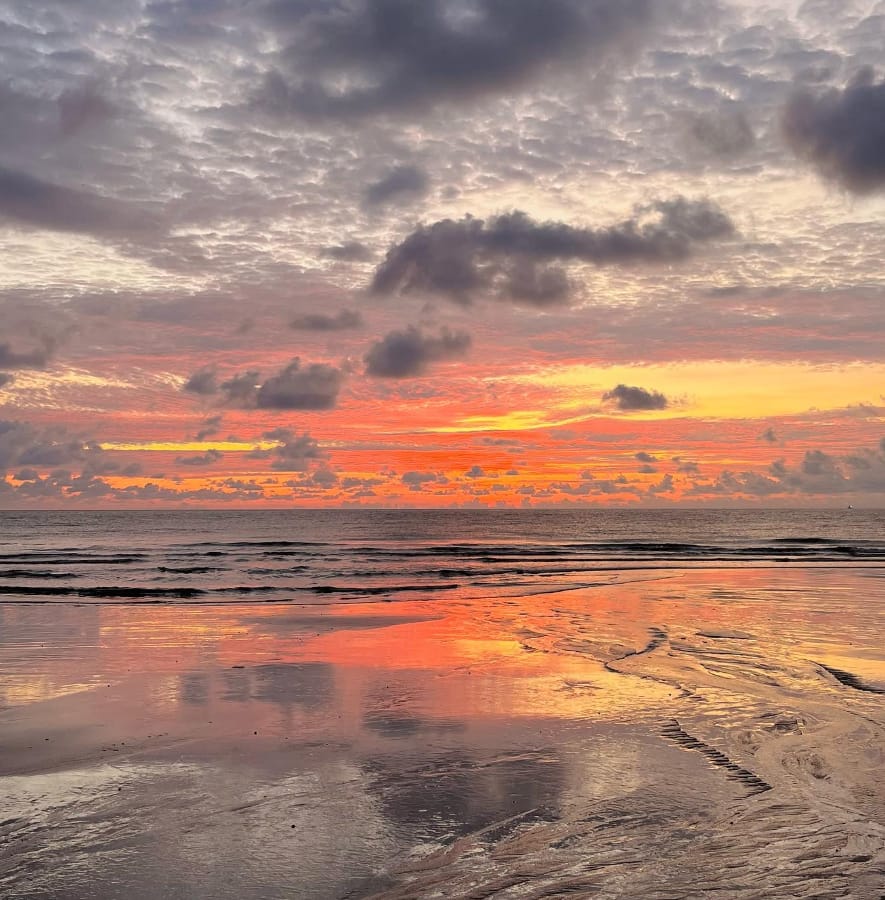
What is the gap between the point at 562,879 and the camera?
6.69 m

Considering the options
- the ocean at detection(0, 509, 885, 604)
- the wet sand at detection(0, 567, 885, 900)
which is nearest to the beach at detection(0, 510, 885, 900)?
the wet sand at detection(0, 567, 885, 900)

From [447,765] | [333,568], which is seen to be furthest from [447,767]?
[333,568]

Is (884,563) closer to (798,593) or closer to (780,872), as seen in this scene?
(798,593)

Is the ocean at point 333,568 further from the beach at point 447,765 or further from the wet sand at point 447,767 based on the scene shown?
the wet sand at point 447,767

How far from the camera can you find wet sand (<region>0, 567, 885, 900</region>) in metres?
6.89

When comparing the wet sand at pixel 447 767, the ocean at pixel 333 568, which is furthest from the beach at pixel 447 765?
the ocean at pixel 333 568

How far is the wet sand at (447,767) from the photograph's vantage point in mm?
6895

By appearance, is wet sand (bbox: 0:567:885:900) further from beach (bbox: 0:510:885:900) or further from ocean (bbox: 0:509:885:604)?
ocean (bbox: 0:509:885:604)

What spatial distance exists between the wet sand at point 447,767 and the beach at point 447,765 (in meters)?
0.04

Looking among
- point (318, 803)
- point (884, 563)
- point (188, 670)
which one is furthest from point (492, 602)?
point (884, 563)

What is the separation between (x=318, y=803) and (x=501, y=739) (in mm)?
3250

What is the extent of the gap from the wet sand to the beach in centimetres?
4

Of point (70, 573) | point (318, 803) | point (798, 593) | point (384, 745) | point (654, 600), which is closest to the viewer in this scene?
point (318, 803)

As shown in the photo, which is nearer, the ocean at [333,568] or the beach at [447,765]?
the beach at [447,765]
